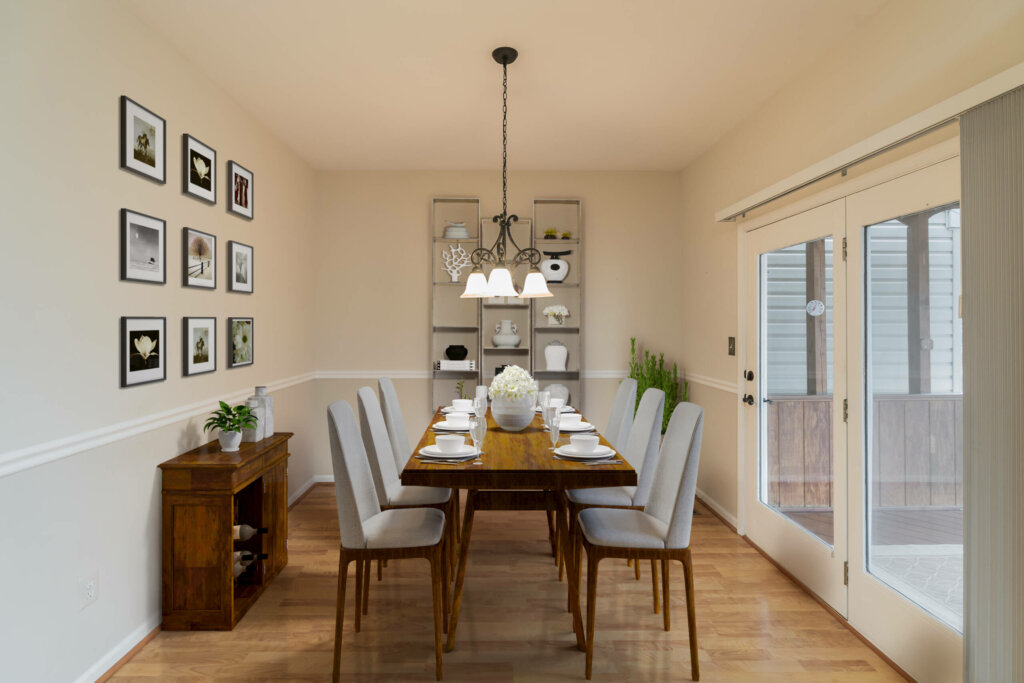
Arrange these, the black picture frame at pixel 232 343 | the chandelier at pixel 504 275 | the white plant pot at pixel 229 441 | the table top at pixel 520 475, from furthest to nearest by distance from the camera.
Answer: the black picture frame at pixel 232 343, the chandelier at pixel 504 275, the white plant pot at pixel 229 441, the table top at pixel 520 475

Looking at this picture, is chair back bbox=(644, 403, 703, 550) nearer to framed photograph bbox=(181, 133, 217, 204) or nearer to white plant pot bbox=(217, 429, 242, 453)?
white plant pot bbox=(217, 429, 242, 453)

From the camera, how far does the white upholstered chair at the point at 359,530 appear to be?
7.03 ft

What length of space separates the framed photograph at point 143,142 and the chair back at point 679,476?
2522mm

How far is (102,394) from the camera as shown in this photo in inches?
86.7

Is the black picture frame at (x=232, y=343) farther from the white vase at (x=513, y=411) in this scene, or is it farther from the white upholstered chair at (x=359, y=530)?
the white vase at (x=513, y=411)

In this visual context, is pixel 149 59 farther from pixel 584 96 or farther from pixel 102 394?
pixel 584 96

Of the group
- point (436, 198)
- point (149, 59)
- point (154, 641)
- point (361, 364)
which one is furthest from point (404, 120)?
point (154, 641)

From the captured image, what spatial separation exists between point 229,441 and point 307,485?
214 centimetres

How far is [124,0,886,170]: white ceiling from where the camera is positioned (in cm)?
241

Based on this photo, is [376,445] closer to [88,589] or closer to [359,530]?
[359,530]

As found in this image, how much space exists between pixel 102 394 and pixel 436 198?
3.14 meters

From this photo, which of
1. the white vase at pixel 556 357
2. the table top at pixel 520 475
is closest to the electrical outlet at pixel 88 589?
the table top at pixel 520 475

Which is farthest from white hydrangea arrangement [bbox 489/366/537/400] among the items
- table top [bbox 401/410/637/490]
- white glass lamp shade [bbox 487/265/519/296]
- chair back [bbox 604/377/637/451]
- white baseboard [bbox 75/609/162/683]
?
white baseboard [bbox 75/609/162/683]

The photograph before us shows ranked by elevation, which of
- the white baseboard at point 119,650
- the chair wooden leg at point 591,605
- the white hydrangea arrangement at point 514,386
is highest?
the white hydrangea arrangement at point 514,386
